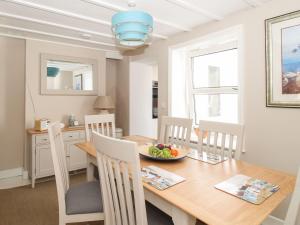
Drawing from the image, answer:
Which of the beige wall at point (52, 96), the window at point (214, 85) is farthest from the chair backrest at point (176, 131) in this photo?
the beige wall at point (52, 96)

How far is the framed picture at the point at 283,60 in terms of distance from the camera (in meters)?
1.95

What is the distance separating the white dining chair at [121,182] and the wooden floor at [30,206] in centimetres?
114

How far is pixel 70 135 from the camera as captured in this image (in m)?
3.31

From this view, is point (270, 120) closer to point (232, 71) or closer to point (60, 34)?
point (232, 71)

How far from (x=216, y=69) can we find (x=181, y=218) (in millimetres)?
2359

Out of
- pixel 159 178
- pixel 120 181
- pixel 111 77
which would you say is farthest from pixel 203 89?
pixel 120 181

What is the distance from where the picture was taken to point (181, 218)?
3.33 ft

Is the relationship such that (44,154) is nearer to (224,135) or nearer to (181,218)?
(224,135)

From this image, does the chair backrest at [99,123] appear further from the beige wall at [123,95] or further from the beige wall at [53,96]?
the beige wall at [123,95]

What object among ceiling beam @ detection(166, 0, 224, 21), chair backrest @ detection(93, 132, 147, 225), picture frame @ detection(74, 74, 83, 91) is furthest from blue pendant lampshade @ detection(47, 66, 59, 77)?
chair backrest @ detection(93, 132, 147, 225)

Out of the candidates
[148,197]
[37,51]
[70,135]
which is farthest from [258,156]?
[37,51]

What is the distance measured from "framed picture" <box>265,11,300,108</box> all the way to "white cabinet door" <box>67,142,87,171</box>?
9.32ft

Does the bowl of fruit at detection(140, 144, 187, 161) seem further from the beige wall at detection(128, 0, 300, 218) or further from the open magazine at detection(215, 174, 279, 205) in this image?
the beige wall at detection(128, 0, 300, 218)

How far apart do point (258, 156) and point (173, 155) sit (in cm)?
118
